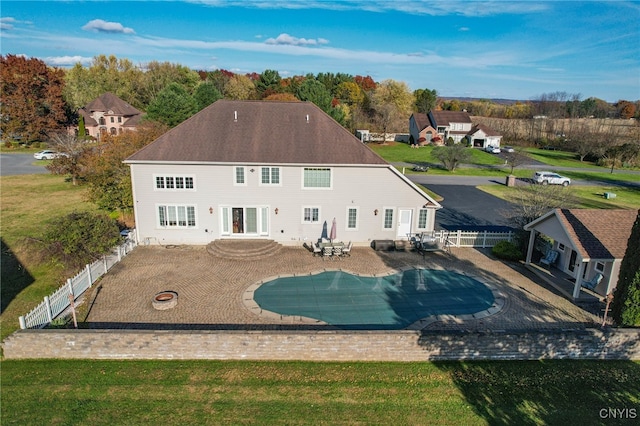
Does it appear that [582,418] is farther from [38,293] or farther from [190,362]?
[38,293]

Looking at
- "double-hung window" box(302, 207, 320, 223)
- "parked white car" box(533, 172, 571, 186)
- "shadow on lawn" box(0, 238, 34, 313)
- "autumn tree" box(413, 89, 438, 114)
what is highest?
"autumn tree" box(413, 89, 438, 114)

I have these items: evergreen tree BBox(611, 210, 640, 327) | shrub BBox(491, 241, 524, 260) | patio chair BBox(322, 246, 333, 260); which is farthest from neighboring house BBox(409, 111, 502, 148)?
evergreen tree BBox(611, 210, 640, 327)

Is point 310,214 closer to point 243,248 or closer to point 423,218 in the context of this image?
point 243,248

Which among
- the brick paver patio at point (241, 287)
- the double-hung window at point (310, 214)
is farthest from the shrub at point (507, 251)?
the double-hung window at point (310, 214)

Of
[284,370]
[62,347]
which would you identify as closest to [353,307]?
[284,370]

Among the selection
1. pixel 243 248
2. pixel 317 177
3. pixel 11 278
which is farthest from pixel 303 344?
pixel 11 278

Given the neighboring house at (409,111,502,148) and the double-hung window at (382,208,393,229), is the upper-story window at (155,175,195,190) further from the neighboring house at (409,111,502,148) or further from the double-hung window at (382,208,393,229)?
the neighboring house at (409,111,502,148)

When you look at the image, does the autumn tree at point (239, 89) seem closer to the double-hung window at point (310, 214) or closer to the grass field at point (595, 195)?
the grass field at point (595, 195)
